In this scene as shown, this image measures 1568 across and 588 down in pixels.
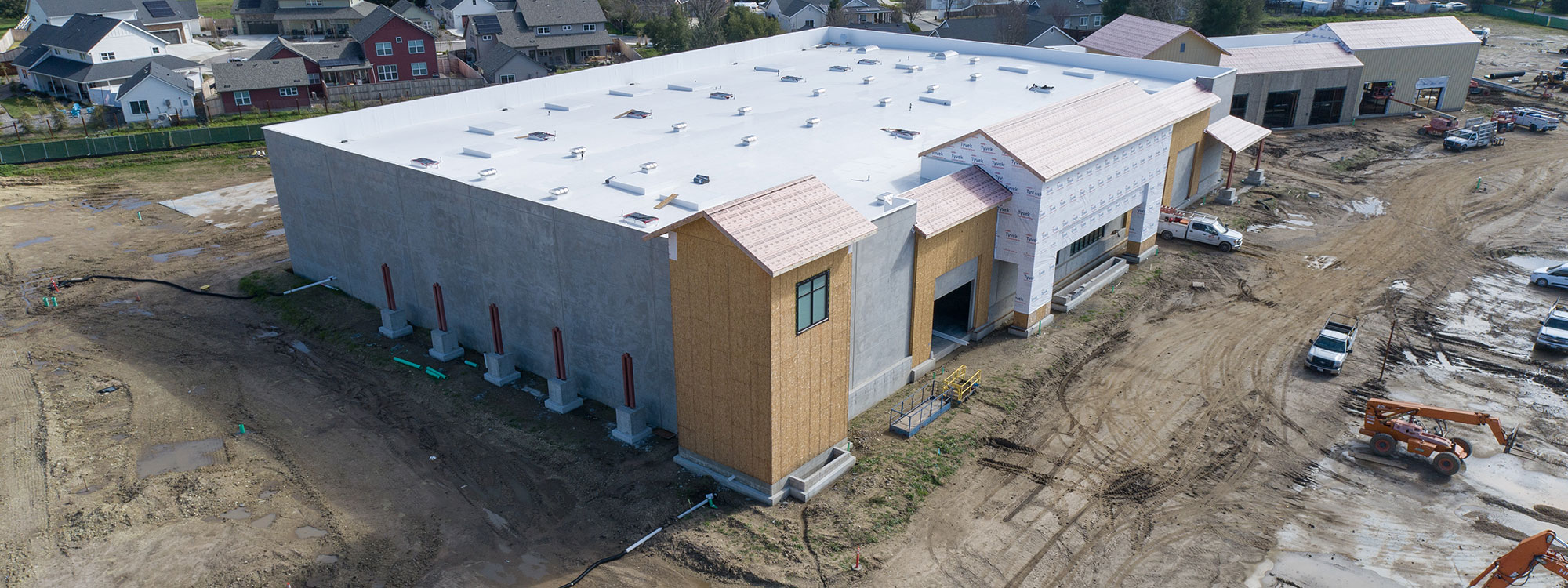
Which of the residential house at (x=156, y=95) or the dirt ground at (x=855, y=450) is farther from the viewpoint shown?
the residential house at (x=156, y=95)

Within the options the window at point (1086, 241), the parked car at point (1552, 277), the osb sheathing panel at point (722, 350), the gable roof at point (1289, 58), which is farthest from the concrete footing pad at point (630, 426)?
the gable roof at point (1289, 58)

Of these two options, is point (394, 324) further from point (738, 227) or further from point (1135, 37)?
point (1135, 37)

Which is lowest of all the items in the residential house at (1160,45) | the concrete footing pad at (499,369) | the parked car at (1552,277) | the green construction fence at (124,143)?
the concrete footing pad at (499,369)

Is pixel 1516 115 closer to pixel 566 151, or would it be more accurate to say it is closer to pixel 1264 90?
pixel 1264 90

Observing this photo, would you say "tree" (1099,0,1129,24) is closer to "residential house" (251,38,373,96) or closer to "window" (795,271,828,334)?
"residential house" (251,38,373,96)

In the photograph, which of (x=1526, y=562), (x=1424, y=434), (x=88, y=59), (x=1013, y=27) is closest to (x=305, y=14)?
(x=88, y=59)

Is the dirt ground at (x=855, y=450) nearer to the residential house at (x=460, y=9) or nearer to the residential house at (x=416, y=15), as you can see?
the residential house at (x=416, y=15)
